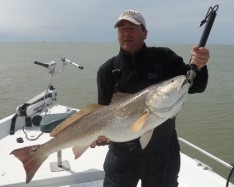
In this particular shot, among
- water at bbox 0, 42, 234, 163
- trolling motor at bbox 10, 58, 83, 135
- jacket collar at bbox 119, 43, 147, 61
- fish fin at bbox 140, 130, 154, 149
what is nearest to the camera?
fish fin at bbox 140, 130, 154, 149

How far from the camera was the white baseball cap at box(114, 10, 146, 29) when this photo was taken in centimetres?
350

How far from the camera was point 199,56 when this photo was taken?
3.04 metres

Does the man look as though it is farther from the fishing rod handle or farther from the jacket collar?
the fishing rod handle

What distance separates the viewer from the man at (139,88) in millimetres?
3504

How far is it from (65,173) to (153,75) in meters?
2.34

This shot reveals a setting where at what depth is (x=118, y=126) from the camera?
317cm

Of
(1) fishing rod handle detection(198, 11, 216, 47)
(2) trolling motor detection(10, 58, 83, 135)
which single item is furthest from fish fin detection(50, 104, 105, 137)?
(2) trolling motor detection(10, 58, 83, 135)

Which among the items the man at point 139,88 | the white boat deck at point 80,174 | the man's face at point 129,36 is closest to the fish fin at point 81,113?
the man at point 139,88

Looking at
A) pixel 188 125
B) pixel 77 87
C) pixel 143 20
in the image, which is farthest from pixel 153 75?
pixel 77 87

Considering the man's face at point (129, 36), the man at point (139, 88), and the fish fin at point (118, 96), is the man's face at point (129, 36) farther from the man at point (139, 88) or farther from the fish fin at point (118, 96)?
the fish fin at point (118, 96)

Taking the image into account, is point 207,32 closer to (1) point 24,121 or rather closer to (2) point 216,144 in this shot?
(1) point 24,121

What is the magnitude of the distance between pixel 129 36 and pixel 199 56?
32.4 inches

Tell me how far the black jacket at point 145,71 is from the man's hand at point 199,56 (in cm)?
41

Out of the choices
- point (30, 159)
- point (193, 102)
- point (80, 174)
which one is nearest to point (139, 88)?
point (30, 159)
